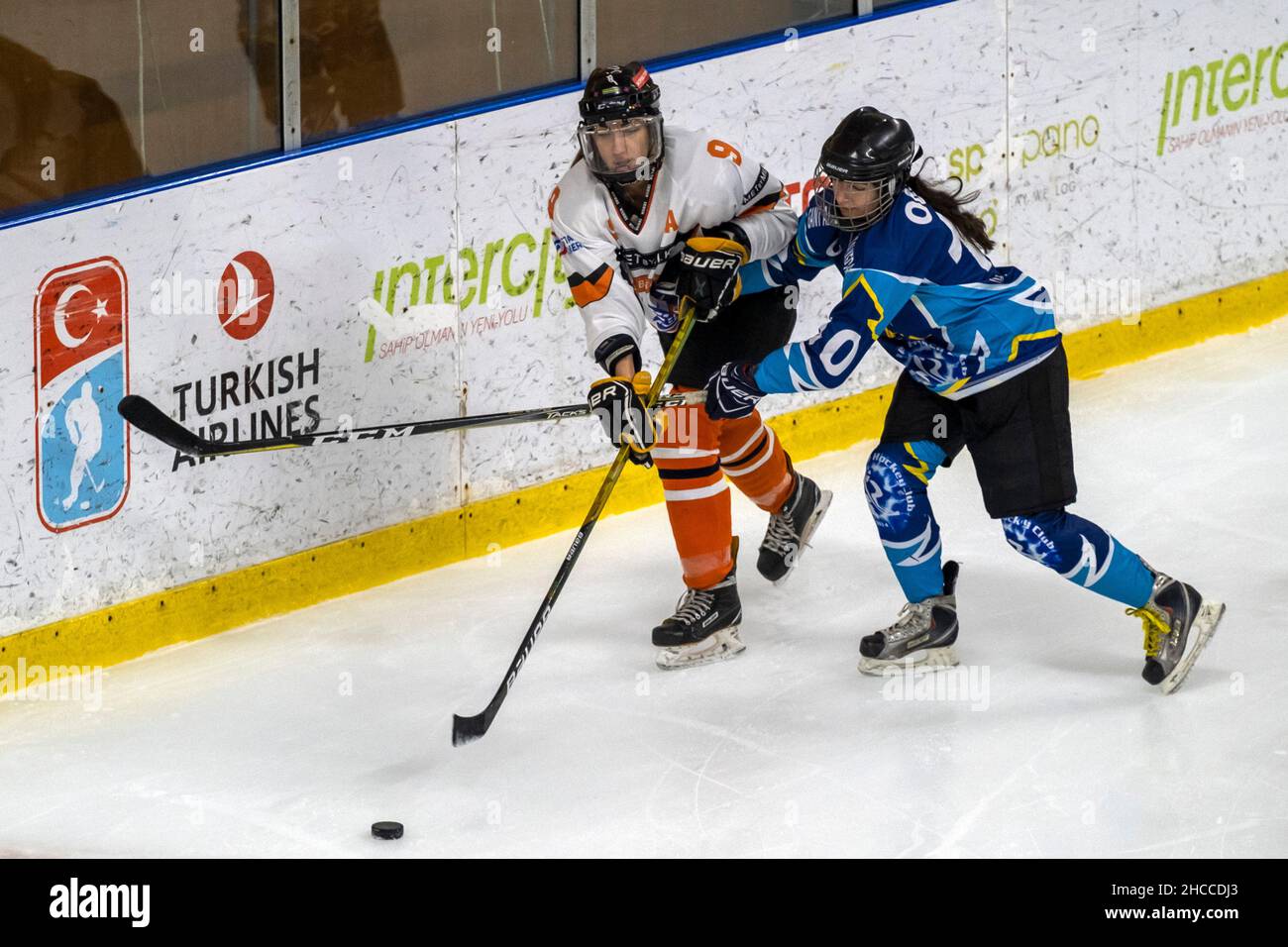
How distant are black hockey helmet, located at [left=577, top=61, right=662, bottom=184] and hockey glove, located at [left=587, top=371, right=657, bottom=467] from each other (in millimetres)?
417

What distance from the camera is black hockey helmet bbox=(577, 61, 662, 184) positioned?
4.13 metres

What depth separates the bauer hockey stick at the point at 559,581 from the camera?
403cm

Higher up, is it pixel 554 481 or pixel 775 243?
pixel 775 243

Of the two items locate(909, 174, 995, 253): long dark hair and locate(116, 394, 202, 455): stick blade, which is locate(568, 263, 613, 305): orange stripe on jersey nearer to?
locate(909, 174, 995, 253): long dark hair

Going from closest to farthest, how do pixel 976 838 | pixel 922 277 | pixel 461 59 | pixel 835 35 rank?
1. pixel 976 838
2. pixel 922 277
3. pixel 461 59
4. pixel 835 35

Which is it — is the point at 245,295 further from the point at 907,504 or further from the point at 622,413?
the point at 907,504

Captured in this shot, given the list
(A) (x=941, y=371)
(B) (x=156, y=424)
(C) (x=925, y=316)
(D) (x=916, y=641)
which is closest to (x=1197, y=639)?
(D) (x=916, y=641)

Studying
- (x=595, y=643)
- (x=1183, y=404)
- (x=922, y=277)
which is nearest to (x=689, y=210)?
(x=922, y=277)

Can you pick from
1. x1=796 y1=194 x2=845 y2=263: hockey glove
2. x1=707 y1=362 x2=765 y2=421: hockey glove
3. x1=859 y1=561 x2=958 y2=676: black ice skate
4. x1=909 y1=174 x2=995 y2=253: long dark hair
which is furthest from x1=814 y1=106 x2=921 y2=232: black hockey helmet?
x1=859 y1=561 x2=958 y2=676: black ice skate

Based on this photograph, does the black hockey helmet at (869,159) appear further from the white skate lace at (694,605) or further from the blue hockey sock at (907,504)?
the white skate lace at (694,605)

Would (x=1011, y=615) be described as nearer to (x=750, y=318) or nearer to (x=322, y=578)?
(x=750, y=318)

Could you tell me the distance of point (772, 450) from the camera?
4.77 metres

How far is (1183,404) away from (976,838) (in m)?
2.55

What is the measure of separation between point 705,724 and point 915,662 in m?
0.49
